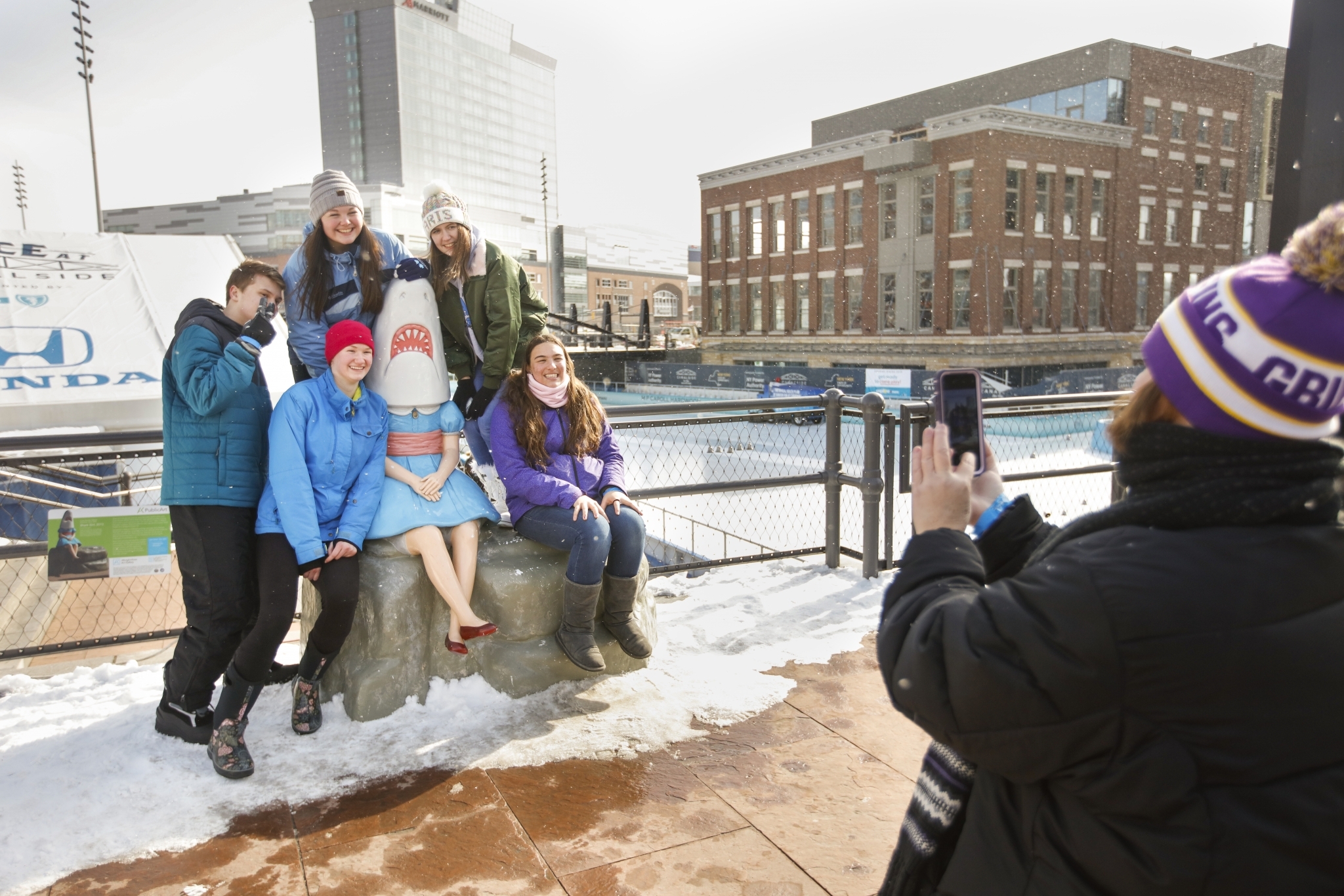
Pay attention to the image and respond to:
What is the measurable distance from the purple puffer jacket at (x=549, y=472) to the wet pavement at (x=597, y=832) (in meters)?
1.27

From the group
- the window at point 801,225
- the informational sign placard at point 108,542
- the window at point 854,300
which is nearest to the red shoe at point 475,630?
the informational sign placard at point 108,542

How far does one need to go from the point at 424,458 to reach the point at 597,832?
191 centimetres

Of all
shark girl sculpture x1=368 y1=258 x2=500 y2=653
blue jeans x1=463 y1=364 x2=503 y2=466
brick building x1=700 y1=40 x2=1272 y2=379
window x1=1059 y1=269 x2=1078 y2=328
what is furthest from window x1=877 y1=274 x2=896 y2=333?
shark girl sculpture x1=368 y1=258 x2=500 y2=653

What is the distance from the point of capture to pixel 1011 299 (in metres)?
31.8

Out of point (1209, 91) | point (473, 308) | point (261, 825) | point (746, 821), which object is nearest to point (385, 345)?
point (473, 308)

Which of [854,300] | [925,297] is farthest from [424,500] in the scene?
[854,300]

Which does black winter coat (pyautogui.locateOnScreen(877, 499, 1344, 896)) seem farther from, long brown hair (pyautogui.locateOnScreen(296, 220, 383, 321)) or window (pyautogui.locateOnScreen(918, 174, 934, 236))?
window (pyautogui.locateOnScreen(918, 174, 934, 236))

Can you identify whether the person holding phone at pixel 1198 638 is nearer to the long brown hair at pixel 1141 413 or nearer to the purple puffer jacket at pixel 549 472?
the long brown hair at pixel 1141 413

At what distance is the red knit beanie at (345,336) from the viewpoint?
3561 mm

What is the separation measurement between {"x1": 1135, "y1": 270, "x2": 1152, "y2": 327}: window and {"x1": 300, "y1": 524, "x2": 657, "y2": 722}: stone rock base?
36944 millimetres

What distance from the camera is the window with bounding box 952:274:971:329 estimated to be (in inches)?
1250

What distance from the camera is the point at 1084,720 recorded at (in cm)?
113

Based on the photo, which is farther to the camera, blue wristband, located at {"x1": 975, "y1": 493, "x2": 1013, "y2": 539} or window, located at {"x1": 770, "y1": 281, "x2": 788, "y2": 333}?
window, located at {"x1": 770, "y1": 281, "x2": 788, "y2": 333}

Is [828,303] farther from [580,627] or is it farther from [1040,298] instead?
[580,627]
